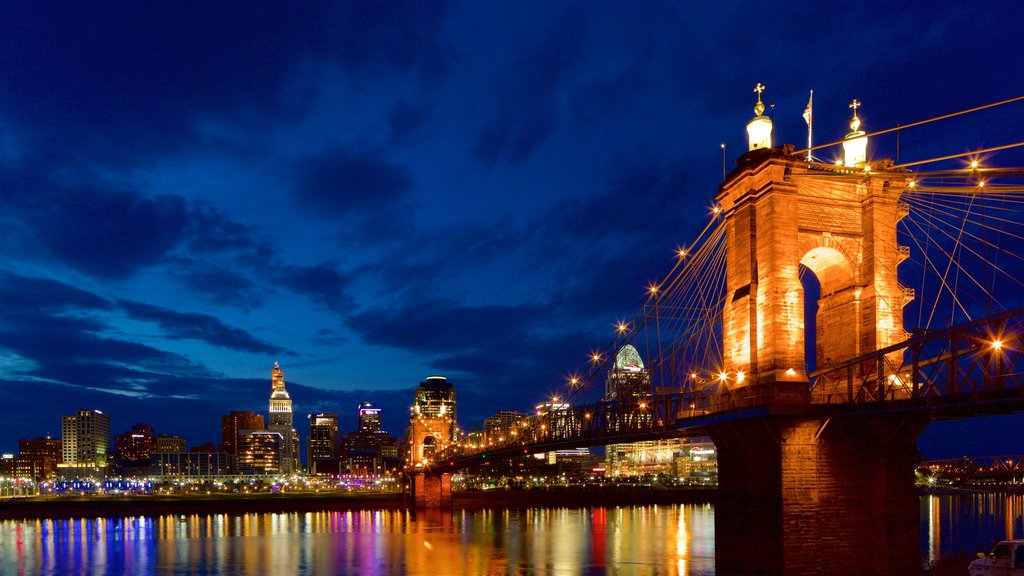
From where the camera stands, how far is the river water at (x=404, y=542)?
5044 centimetres

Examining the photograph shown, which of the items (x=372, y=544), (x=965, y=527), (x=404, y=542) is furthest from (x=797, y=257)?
(x=965, y=527)

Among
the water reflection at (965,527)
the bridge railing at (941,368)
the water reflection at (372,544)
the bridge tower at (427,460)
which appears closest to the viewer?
the bridge railing at (941,368)

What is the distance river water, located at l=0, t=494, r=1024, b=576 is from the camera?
50.4m

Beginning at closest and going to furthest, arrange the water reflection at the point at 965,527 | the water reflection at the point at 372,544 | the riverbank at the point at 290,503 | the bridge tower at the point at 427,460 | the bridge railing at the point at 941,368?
the bridge railing at the point at 941,368 → the water reflection at the point at 372,544 → the water reflection at the point at 965,527 → the bridge tower at the point at 427,460 → the riverbank at the point at 290,503

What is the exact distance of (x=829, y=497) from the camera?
30.8 metres

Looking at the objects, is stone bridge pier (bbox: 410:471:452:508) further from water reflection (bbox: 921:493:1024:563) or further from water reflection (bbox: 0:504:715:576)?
water reflection (bbox: 921:493:1024:563)

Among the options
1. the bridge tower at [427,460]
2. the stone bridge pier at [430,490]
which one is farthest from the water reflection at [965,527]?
the bridge tower at [427,460]

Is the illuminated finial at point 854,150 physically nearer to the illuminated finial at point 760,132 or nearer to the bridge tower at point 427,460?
the illuminated finial at point 760,132

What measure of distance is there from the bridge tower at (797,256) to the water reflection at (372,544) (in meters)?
17.0

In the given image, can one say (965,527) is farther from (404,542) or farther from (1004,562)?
(1004,562)

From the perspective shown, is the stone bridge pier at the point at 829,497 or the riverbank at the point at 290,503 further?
the riverbank at the point at 290,503

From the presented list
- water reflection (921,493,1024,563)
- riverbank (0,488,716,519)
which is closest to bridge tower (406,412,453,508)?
riverbank (0,488,716,519)

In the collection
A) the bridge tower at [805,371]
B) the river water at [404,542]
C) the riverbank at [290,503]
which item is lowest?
the riverbank at [290,503]

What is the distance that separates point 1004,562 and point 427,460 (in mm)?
95295
